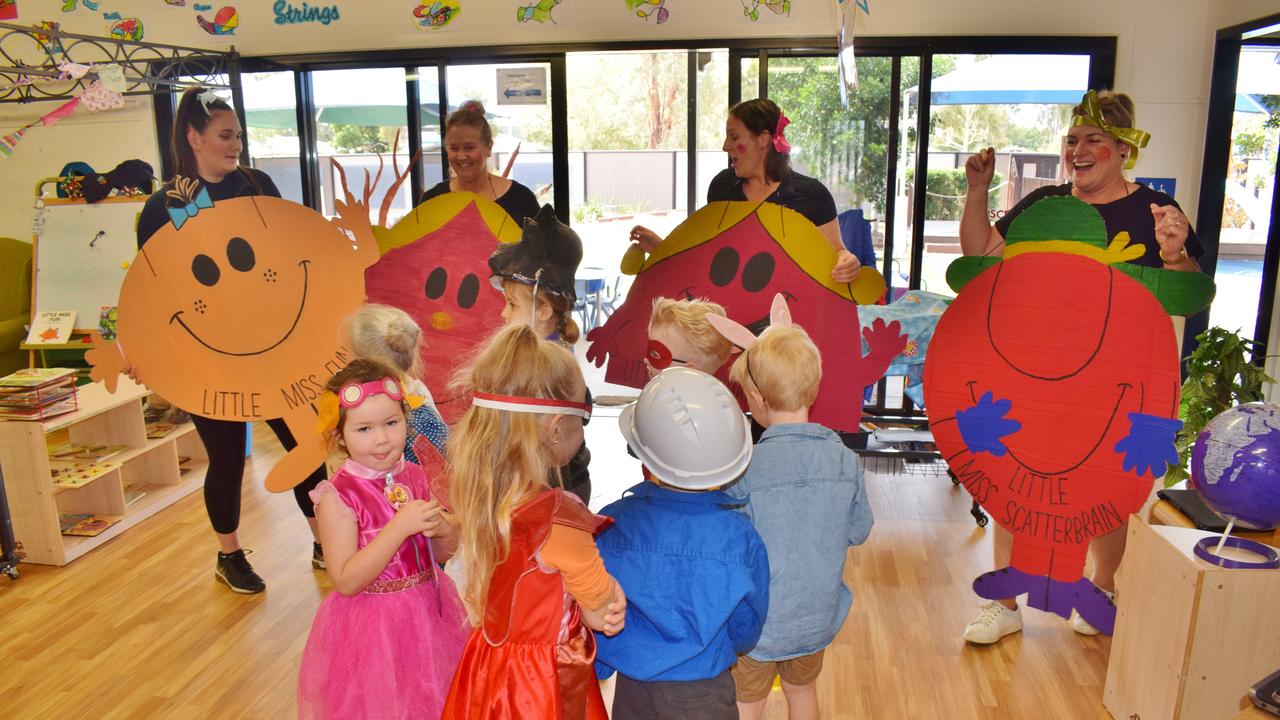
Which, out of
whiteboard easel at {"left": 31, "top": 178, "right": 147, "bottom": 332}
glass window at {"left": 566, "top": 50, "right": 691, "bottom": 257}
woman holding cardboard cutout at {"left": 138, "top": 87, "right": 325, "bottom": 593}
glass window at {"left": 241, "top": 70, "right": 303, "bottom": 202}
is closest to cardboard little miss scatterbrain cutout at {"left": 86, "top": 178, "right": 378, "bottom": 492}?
woman holding cardboard cutout at {"left": 138, "top": 87, "right": 325, "bottom": 593}

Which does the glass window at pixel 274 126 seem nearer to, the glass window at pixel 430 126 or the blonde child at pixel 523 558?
the glass window at pixel 430 126

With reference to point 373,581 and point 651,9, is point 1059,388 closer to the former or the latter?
point 373,581

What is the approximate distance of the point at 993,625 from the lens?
106 inches

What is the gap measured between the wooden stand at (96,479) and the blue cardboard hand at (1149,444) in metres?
3.58

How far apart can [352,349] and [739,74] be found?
301 cm

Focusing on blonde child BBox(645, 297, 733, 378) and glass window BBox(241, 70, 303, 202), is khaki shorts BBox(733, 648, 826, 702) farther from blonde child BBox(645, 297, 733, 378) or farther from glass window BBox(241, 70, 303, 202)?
glass window BBox(241, 70, 303, 202)

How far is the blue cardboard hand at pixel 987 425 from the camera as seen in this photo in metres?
2.19

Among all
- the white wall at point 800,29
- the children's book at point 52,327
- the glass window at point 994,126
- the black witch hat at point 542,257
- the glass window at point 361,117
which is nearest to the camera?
the black witch hat at point 542,257

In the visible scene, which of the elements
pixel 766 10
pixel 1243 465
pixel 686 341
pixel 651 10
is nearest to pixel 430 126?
pixel 651 10

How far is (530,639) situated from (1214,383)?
2037 mm

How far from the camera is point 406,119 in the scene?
5.12 m

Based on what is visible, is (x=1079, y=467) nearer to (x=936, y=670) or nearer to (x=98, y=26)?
(x=936, y=670)

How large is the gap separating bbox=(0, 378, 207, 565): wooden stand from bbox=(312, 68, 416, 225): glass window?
1713 mm

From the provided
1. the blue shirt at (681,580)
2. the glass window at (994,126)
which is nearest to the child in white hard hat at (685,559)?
the blue shirt at (681,580)
